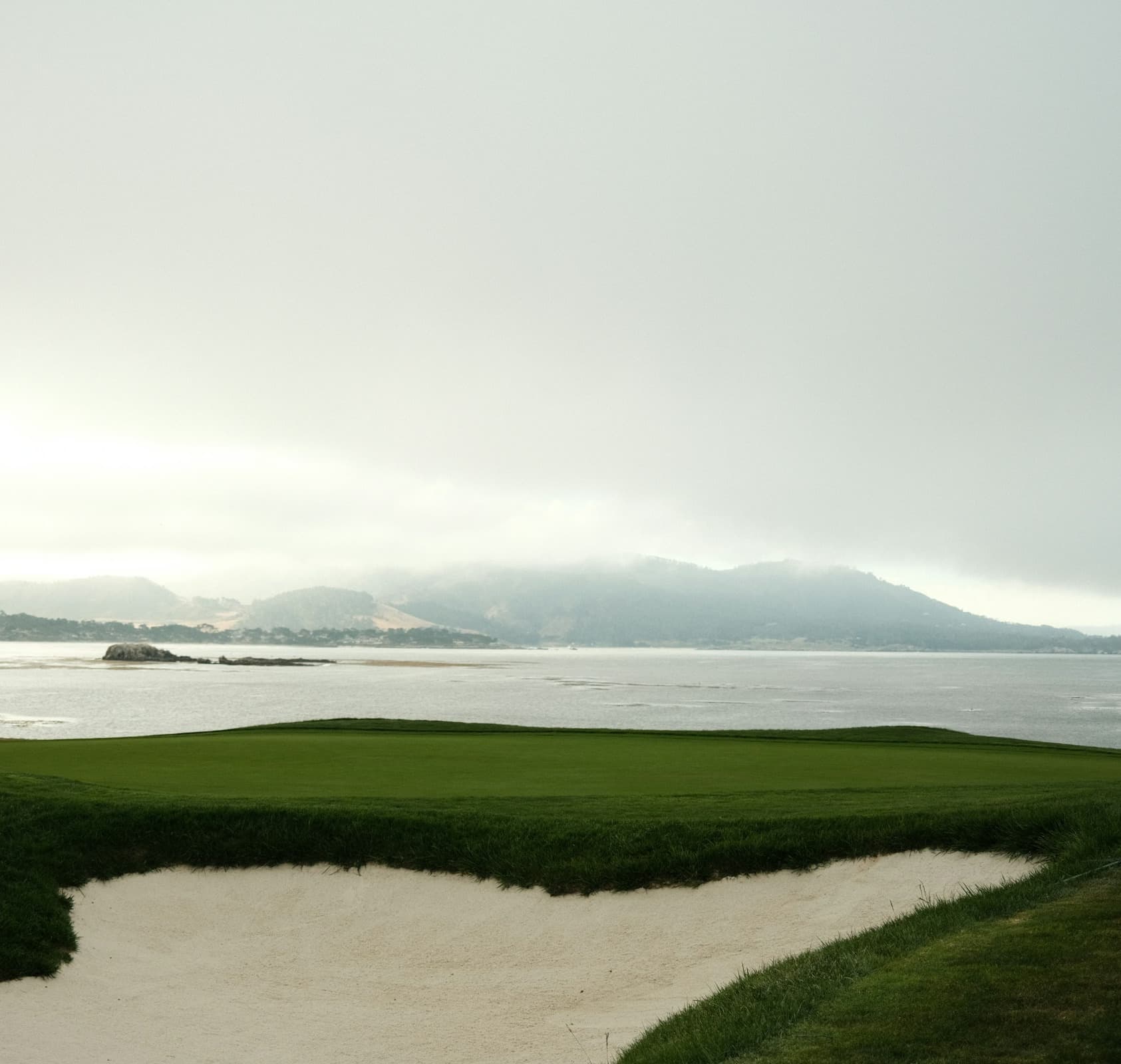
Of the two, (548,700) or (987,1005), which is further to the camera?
(548,700)

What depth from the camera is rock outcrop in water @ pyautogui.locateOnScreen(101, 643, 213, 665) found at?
136m

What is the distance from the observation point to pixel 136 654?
139 meters

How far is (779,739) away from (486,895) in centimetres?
1266

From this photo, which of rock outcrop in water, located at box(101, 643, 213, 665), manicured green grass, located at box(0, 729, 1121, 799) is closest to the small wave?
manicured green grass, located at box(0, 729, 1121, 799)

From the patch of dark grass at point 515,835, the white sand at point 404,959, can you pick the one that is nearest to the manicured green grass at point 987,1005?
the white sand at point 404,959

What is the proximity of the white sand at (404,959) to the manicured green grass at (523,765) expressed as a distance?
7.98 feet

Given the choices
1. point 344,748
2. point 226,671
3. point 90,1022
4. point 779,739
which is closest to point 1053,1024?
A: point 90,1022

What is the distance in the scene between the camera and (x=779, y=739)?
21.0 m

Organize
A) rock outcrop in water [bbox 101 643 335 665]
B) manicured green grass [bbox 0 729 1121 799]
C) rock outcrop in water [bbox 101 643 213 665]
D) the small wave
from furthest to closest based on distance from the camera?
rock outcrop in water [bbox 101 643 213 665] → rock outcrop in water [bbox 101 643 335 665] → the small wave → manicured green grass [bbox 0 729 1121 799]

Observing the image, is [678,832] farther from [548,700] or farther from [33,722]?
[548,700]

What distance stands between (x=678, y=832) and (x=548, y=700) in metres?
51.4

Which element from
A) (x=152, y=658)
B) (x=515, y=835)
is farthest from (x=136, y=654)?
(x=515, y=835)

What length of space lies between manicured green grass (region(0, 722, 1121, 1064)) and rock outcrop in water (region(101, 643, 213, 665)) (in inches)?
4964

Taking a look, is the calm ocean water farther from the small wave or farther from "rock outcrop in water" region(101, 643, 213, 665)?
"rock outcrop in water" region(101, 643, 213, 665)
